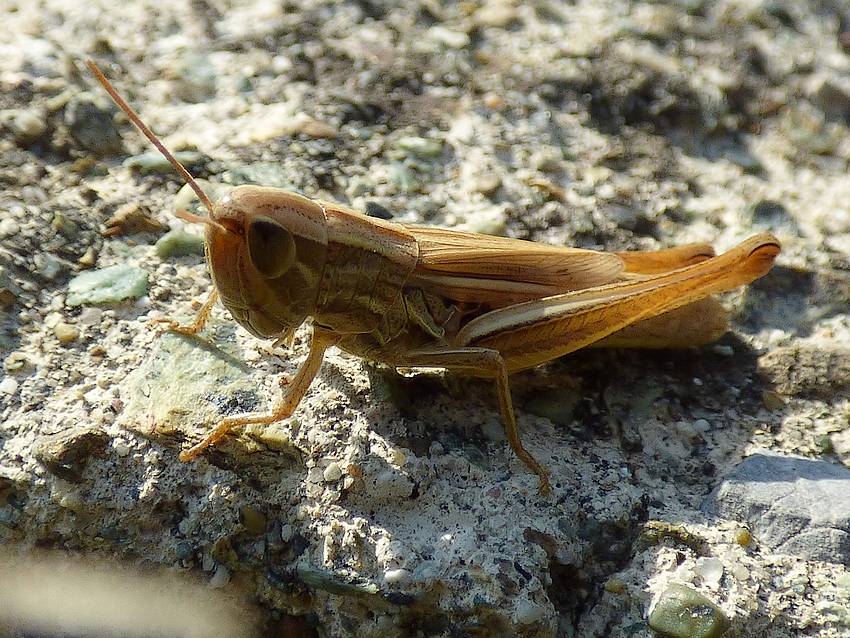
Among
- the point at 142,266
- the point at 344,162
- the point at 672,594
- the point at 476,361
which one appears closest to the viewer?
the point at 672,594

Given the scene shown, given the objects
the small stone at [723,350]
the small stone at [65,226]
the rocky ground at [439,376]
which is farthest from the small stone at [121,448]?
the small stone at [723,350]

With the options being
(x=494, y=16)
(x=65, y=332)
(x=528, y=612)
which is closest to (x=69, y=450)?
(x=65, y=332)

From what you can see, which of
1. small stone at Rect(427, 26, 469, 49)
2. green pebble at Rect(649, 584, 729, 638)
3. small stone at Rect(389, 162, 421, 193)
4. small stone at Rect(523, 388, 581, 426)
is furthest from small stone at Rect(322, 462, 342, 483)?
small stone at Rect(427, 26, 469, 49)

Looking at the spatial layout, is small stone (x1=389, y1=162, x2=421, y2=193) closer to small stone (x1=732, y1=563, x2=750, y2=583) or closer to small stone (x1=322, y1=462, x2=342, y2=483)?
small stone (x1=322, y1=462, x2=342, y2=483)

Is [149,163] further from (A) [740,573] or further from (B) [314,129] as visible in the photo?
(A) [740,573]

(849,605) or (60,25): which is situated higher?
(60,25)

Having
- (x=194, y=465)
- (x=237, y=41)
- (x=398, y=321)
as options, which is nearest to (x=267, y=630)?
(x=194, y=465)

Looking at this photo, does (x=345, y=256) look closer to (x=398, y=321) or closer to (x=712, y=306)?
(x=398, y=321)
